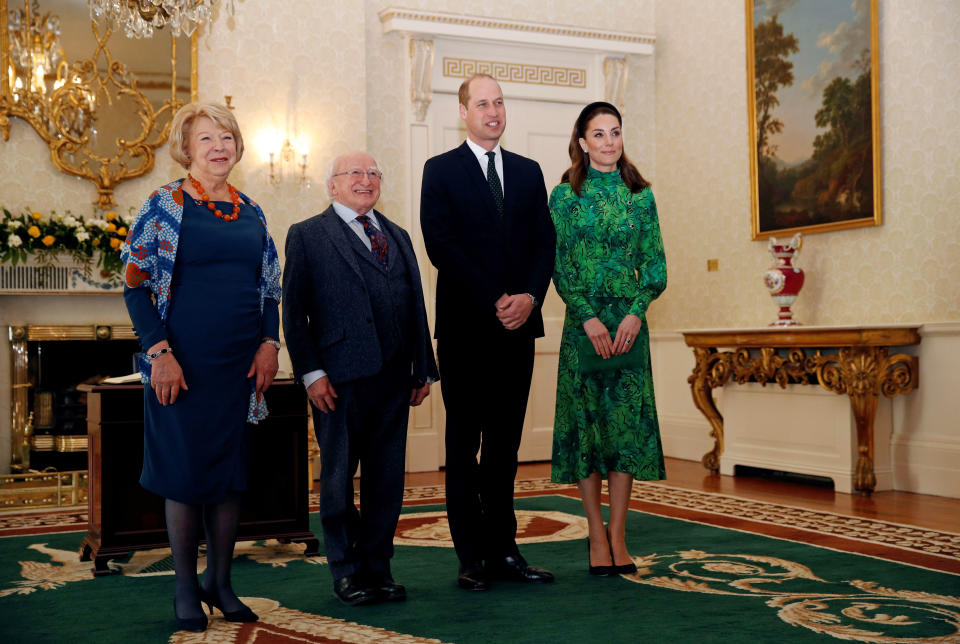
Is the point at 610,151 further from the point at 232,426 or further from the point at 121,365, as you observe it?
the point at 121,365

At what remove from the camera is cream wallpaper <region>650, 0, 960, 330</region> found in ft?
17.3

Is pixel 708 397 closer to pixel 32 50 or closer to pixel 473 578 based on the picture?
pixel 473 578

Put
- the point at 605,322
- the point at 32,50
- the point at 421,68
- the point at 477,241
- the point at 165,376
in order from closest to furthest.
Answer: the point at 165,376
the point at 477,241
the point at 605,322
the point at 32,50
the point at 421,68

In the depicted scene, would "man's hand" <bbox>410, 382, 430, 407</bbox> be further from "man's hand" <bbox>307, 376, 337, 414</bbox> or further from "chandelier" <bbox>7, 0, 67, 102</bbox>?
"chandelier" <bbox>7, 0, 67, 102</bbox>

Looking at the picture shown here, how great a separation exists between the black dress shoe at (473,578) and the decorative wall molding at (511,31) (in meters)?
4.39

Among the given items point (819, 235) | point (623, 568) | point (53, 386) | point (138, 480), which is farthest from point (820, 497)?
point (53, 386)

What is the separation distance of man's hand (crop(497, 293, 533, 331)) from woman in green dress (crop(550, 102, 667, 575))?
26cm

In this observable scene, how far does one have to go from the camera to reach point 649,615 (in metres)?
2.71

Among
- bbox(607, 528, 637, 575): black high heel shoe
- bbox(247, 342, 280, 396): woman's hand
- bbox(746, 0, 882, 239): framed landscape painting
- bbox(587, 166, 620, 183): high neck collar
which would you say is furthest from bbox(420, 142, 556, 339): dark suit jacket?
bbox(746, 0, 882, 239): framed landscape painting

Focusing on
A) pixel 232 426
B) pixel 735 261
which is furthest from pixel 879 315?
pixel 232 426

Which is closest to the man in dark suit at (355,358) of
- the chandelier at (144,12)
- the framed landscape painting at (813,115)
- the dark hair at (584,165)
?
the dark hair at (584,165)

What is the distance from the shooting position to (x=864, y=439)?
5.23 metres

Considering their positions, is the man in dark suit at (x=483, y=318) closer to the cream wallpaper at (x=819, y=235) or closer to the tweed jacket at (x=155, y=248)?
the tweed jacket at (x=155, y=248)

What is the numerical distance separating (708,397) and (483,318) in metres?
3.53
